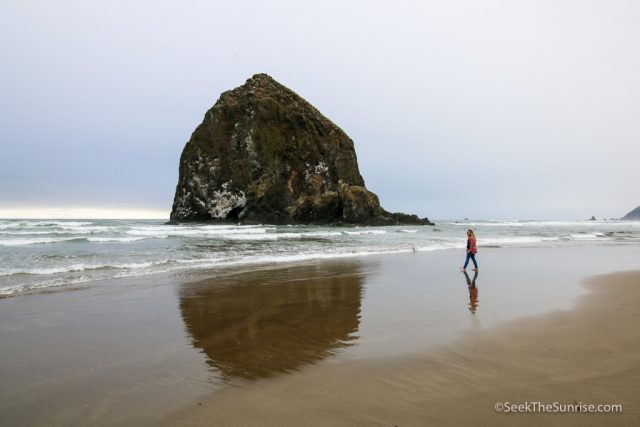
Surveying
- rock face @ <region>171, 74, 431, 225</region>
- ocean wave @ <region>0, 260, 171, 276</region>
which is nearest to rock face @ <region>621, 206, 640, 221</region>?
rock face @ <region>171, 74, 431, 225</region>

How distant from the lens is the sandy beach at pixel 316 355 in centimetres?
299

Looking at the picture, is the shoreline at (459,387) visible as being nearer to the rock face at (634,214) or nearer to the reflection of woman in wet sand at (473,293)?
the reflection of woman in wet sand at (473,293)

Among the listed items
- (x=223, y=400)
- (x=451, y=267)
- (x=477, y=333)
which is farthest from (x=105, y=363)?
(x=451, y=267)

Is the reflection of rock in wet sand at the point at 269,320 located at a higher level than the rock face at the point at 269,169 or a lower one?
lower

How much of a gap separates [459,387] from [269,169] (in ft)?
181

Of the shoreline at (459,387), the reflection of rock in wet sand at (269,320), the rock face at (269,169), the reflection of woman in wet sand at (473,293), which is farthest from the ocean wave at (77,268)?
the rock face at (269,169)

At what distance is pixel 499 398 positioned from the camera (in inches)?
123

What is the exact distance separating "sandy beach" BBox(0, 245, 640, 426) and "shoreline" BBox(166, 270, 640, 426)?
0.05 feet

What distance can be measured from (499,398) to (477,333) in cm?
202

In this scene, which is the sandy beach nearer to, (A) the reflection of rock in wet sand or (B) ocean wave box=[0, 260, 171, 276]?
(A) the reflection of rock in wet sand

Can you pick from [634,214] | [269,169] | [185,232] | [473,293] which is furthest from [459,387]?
[634,214]

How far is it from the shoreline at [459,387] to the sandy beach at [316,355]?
0.05 ft

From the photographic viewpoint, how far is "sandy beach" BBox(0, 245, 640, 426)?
2.99m

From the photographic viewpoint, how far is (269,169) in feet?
188
